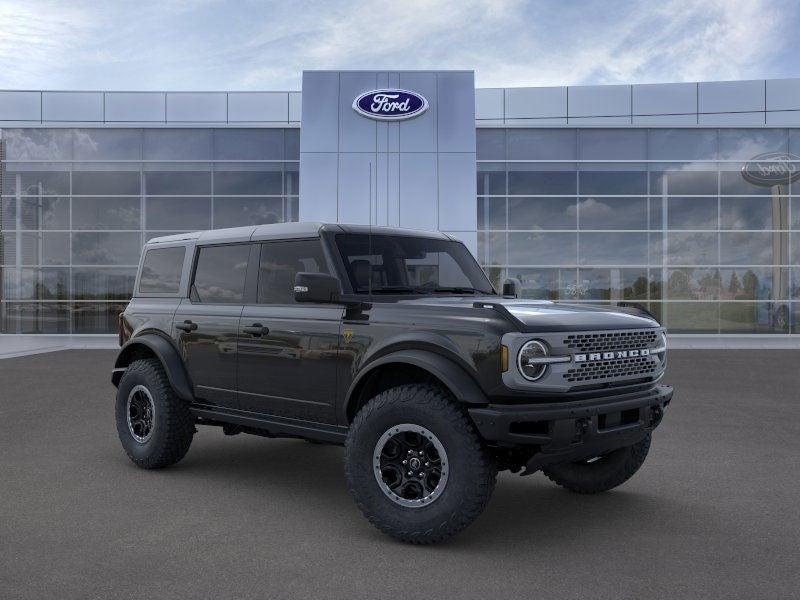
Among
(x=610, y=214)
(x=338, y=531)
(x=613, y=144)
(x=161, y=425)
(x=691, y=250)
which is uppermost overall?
(x=613, y=144)

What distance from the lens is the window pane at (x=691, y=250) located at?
94.1ft

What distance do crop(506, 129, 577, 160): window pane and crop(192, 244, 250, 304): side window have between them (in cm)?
2363

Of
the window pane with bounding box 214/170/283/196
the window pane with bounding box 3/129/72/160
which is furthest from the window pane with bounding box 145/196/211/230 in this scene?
the window pane with bounding box 3/129/72/160

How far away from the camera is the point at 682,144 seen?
28.7 m

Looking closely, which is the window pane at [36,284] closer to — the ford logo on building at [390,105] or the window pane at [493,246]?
the ford logo on building at [390,105]

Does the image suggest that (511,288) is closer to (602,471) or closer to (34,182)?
(602,471)

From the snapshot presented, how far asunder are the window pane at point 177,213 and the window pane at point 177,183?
0.27 m

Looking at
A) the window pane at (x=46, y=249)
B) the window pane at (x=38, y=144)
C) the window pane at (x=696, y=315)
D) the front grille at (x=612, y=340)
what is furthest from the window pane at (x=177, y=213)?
the front grille at (x=612, y=340)

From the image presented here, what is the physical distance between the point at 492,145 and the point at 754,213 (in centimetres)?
1016

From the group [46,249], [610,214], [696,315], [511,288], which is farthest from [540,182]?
[511,288]

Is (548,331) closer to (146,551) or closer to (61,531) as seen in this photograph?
(146,551)

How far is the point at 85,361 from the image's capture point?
60.1 ft

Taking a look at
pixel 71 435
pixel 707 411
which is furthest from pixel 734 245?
pixel 71 435

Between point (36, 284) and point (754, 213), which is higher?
point (754, 213)
